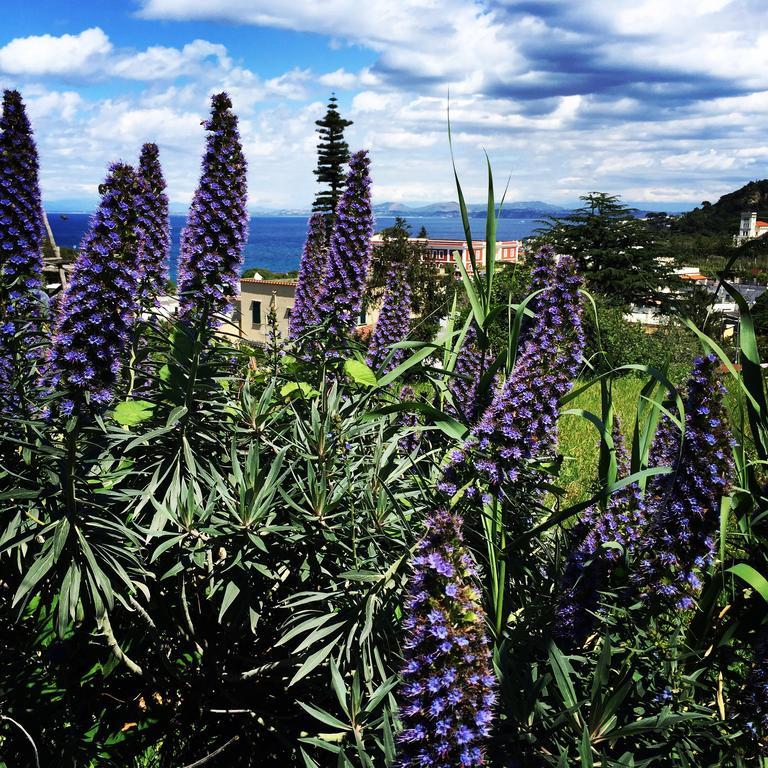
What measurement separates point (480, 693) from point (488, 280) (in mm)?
1114

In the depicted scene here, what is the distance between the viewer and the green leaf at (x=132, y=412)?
2.39 meters

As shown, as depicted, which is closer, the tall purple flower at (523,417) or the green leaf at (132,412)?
the tall purple flower at (523,417)

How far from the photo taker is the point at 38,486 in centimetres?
220

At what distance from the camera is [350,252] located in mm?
3762

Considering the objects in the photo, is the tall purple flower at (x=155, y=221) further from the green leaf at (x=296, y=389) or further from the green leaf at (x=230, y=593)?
the green leaf at (x=230, y=593)

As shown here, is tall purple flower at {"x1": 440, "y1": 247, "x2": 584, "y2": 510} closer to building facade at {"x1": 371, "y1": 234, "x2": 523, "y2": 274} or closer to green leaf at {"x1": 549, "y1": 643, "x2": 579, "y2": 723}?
building facade at {"x1": 371, "y1": 234, "x2": 523, "y2": 274}

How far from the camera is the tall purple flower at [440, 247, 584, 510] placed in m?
1.78

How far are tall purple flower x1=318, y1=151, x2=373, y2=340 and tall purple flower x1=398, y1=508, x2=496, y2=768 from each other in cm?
253

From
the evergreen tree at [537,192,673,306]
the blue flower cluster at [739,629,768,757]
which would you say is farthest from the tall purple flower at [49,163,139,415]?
the evergreen tree at [537,192,673,306]

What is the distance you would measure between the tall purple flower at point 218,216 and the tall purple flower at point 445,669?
2.00 m

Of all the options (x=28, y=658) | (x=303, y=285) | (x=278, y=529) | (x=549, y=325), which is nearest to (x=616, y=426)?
(x=549, y=325)

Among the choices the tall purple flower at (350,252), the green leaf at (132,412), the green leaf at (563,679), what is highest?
the tall purple flower at (350,252)

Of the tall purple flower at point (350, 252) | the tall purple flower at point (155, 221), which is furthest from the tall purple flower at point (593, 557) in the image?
the tall purple flower at point (155, 221)

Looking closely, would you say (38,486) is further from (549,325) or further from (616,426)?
(616,426)
